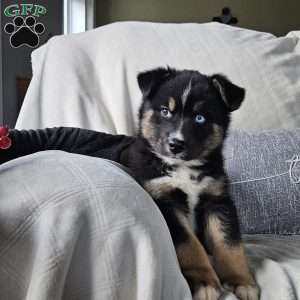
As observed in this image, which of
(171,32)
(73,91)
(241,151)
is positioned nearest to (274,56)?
(171,32)

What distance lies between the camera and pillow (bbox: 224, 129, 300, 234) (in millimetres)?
1378

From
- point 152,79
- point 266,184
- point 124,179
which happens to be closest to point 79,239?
point 124,179

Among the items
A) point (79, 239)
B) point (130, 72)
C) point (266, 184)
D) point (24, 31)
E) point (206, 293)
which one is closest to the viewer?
point (79, 239)

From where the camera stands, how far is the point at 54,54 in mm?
1775

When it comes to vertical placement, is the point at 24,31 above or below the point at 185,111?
below

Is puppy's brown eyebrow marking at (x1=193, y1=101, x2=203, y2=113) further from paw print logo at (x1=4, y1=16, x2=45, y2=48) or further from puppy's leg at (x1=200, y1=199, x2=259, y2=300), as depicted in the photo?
paw print logo at (x1=4, y1=16, x2=45, y2=48)

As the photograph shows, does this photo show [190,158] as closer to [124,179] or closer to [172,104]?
[172,104]

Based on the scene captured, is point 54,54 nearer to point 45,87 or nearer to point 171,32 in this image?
point 45,87

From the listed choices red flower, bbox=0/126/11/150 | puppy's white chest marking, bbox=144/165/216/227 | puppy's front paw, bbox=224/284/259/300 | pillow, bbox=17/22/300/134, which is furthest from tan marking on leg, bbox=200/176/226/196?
pillow, bbox=17/22/300/134

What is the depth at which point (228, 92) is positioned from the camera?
112cm

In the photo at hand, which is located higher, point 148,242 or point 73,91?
point 148,242

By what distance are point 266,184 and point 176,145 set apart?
45cm

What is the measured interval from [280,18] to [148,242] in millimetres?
2968

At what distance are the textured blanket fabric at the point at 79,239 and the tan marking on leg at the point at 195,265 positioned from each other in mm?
110
